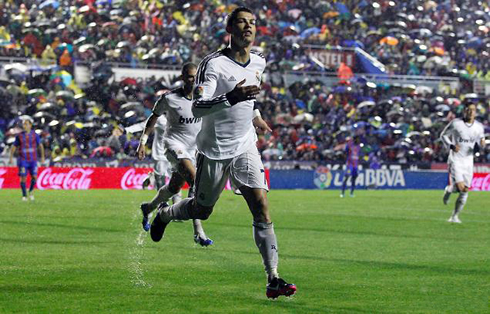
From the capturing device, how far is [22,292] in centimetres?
829

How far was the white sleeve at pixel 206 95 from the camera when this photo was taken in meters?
7.91

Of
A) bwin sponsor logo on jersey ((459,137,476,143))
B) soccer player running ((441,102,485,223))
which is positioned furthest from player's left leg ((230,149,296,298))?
bwin sponsor logo on jersey ((459,137,476,143))

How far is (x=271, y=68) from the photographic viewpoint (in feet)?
138

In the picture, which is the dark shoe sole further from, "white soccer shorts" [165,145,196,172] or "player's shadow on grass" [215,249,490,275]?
"white soccer shorts" [165,145,196,172]

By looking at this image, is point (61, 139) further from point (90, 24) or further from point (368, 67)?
point (368, 67)

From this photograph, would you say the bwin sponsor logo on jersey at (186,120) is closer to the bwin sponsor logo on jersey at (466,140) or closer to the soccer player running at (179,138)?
the soccer player running at (179,138)

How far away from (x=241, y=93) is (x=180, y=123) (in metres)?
6.74

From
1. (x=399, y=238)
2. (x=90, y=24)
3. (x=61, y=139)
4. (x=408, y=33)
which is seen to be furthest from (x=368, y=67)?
(x=399, y=238)

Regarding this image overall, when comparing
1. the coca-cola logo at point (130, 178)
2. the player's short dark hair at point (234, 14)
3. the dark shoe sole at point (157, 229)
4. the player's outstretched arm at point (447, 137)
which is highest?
the player's short dark hair at point (234, 14)

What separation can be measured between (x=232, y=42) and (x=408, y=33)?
136ft

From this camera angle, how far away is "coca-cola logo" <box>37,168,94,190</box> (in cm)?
3384

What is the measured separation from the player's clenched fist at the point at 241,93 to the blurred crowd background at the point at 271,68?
26.1m

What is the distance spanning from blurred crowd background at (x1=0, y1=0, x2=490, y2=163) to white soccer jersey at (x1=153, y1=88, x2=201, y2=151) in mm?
19364

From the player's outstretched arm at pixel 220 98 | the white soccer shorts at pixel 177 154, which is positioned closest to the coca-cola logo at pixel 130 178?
the white soccer shorts at pixel 177 154
